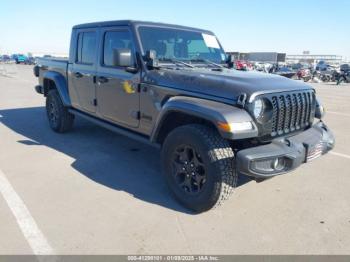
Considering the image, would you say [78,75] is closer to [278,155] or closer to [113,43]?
[113,43]

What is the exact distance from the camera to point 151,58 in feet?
12.5

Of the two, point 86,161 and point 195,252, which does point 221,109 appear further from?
point 86,161

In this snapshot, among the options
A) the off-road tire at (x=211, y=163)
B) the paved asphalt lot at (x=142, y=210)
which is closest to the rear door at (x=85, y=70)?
the paved asphalt lot at (x=142, y=210)

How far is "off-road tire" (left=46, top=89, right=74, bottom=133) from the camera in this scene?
6150 mm

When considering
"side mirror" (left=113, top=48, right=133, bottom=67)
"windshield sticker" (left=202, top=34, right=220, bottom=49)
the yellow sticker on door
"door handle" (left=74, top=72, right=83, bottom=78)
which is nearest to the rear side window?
"door handle" (left=74, top=72, right=83, bottom=78)

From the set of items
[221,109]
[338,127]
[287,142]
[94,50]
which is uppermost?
[94,50]

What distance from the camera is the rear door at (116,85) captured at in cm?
413

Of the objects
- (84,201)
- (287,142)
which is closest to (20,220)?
(84,201)

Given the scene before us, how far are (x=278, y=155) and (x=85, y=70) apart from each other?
138 inches

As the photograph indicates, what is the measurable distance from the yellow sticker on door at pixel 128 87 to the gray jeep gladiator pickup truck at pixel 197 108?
1 cm

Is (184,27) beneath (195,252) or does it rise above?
above

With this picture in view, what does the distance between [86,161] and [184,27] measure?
2.48 metres

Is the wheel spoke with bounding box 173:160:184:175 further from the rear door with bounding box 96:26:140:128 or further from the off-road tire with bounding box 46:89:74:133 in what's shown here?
the off-road tire with bounding box 46:89:74:133

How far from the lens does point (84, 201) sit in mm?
3514
